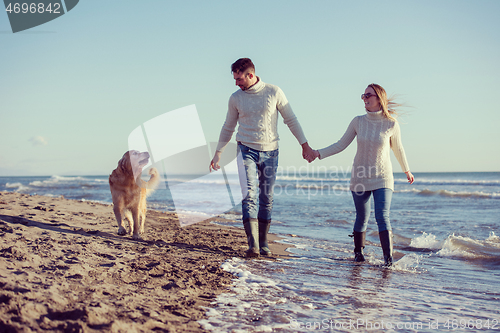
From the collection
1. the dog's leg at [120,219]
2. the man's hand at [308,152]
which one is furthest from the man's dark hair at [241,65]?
the dog's leg at [120,219]

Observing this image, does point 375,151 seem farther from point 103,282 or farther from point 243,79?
point 103,282

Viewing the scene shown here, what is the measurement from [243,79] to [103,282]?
2.21 m

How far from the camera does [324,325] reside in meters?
1.91

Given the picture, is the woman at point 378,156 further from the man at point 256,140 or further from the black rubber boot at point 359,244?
the man at point 256,140

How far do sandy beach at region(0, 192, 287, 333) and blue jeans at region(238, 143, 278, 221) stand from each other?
499 mm

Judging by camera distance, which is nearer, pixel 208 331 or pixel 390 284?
pixel 208 331

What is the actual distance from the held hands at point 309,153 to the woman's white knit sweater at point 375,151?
0.43 m

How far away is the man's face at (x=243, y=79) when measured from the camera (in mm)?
3547

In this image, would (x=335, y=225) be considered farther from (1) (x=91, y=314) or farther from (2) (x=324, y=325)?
(1) (x=91, y=314)

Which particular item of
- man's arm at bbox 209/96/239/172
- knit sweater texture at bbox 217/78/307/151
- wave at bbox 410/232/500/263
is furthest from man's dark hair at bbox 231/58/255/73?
wave at bbox 410/232/500/263

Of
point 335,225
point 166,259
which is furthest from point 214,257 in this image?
point 335,225

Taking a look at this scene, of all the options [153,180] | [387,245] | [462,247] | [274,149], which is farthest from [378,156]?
[153,180]

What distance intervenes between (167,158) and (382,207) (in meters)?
4.34

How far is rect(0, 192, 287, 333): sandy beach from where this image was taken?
1711mm
